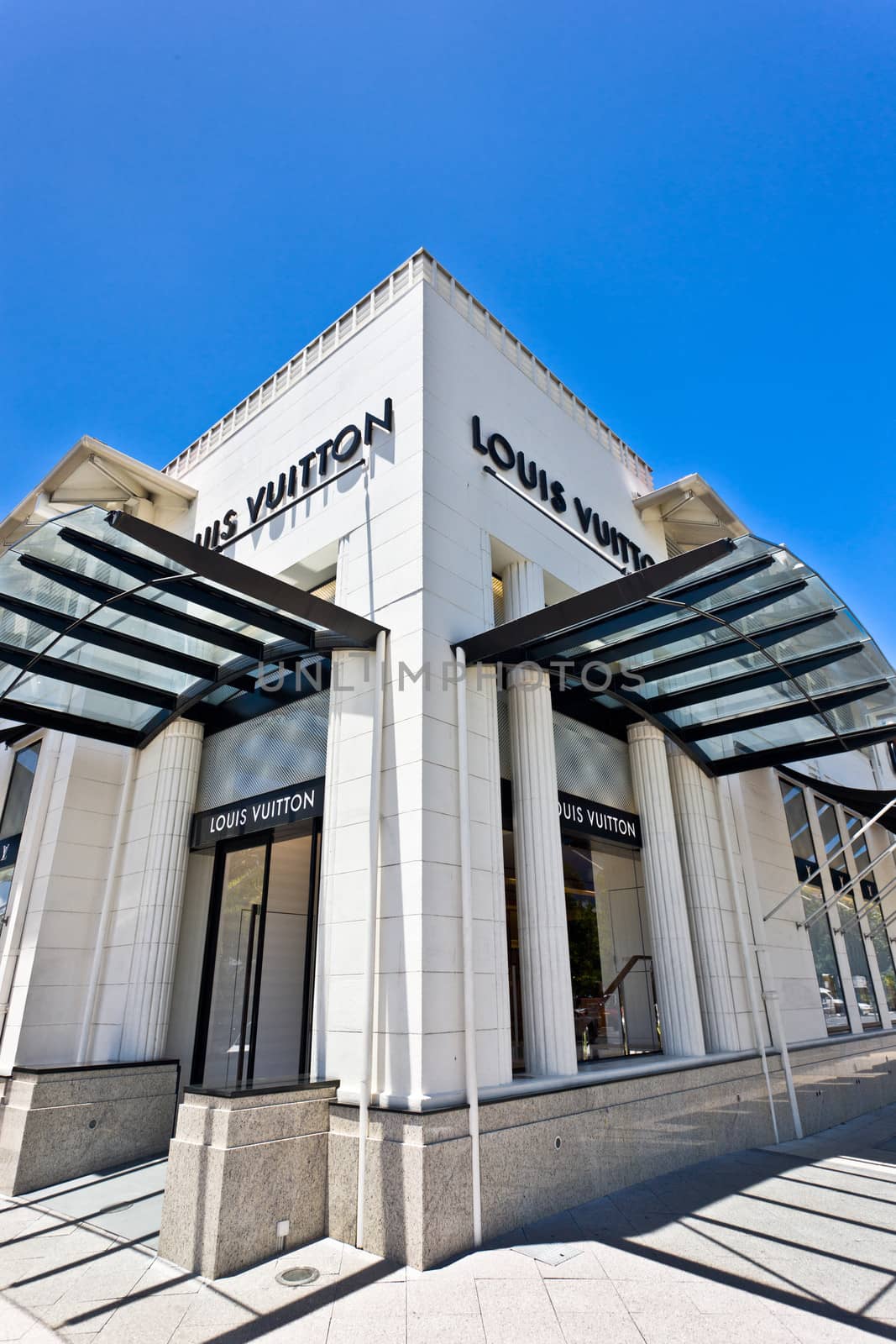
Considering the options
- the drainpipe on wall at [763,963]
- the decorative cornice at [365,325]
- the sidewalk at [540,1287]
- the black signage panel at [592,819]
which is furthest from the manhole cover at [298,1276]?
the decorative cornice at [365,325]

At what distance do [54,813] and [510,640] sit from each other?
7.52 metres

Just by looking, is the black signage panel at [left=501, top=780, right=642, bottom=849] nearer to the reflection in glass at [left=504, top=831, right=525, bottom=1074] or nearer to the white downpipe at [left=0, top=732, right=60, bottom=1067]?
the reflection in glass at [left=504, top=831, right=525, bottom=1074]

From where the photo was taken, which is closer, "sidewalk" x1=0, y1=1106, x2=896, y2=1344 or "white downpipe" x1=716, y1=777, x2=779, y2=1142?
"sidewalk" x1=0, y1=1106, x2=896, y2=1344

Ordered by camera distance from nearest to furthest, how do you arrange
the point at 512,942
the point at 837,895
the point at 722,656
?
1. the point at 722,656
2. the point at 837,895
3. the point at 512,942

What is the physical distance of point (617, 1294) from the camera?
196 inches

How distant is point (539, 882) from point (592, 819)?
1.90 meters

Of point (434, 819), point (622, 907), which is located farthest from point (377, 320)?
point (622, 907)

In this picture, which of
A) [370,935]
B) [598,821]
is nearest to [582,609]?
[370,935]

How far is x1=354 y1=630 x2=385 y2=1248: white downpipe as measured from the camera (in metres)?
5.96

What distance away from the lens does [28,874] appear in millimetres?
10820

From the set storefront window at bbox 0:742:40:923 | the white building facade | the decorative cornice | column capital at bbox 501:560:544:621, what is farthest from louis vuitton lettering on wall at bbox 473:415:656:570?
storefront window at bbox 0:742:40:923

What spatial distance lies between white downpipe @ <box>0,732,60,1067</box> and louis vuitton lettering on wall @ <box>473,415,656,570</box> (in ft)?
26.5

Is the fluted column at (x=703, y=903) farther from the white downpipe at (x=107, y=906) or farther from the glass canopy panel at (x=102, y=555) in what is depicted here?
the white downpipe at (x=107, y=906)

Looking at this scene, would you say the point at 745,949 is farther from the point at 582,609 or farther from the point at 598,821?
the point at 582,609
